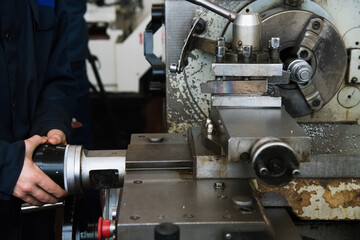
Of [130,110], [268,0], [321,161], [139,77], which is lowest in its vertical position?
[130,110]

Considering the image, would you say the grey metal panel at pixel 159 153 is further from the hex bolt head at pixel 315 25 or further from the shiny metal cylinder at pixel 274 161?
the hex bolt head at pixel 315 25

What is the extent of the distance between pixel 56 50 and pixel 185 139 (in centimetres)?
53

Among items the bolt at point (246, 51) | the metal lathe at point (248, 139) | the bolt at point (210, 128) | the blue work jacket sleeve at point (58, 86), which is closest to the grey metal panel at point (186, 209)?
the metal lathe at point (248, 139)

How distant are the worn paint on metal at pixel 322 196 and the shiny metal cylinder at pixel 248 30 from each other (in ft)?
0.93

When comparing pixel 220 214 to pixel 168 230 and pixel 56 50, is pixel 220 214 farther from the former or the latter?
pixel 56 50

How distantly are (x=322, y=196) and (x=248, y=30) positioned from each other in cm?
35

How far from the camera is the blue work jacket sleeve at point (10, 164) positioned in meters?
1.01

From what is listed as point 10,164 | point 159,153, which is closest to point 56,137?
point 10,164

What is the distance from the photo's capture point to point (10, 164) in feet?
3.34

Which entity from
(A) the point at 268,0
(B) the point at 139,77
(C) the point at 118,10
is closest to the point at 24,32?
(A) the point at 268,0

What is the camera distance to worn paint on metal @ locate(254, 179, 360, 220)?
93 cm

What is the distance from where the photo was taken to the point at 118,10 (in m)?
3.52

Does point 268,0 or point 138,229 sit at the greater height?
point 268,0

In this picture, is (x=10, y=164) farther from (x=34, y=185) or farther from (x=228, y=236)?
(x=228, y=236)
